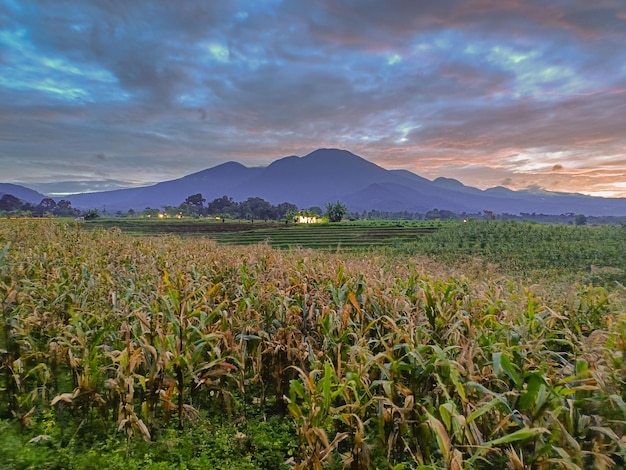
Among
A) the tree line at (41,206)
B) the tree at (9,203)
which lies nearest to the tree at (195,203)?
the tree line at (41,206)

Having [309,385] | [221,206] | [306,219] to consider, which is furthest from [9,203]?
[309,385]

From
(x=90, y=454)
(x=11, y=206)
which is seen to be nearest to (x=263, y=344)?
(x=90, y=454)

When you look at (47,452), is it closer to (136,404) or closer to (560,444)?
(136,404)

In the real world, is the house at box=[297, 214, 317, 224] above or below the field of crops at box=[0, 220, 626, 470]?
above

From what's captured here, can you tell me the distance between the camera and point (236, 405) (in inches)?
156

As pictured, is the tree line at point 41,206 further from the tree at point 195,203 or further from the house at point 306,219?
the house at point 306,219

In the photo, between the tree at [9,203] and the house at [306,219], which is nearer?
the house at [306,219]

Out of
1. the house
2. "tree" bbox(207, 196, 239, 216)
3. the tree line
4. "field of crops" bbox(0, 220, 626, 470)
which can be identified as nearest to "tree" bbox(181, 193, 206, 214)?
"tree" bbox(207, 196, 239, 216)

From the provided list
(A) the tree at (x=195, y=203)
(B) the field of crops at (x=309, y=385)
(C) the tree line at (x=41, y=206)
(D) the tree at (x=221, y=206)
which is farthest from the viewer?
(A) the tree at (x=195, y=203)

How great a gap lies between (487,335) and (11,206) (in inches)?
5241

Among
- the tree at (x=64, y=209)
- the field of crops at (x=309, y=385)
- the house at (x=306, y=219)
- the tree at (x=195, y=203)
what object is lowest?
the field of crops at (x=309, y=385)

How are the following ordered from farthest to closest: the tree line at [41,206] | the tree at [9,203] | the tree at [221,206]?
the tree at [221,206] → the tree line at [41,206] → the tree at [9,203]

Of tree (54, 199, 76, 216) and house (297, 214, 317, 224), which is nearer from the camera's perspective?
house (297, 214, 317, 224)

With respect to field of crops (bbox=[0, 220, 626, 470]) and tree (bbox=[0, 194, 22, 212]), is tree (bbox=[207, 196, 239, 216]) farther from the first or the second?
field of crops (bbox=[0, 220, 626, 470])
